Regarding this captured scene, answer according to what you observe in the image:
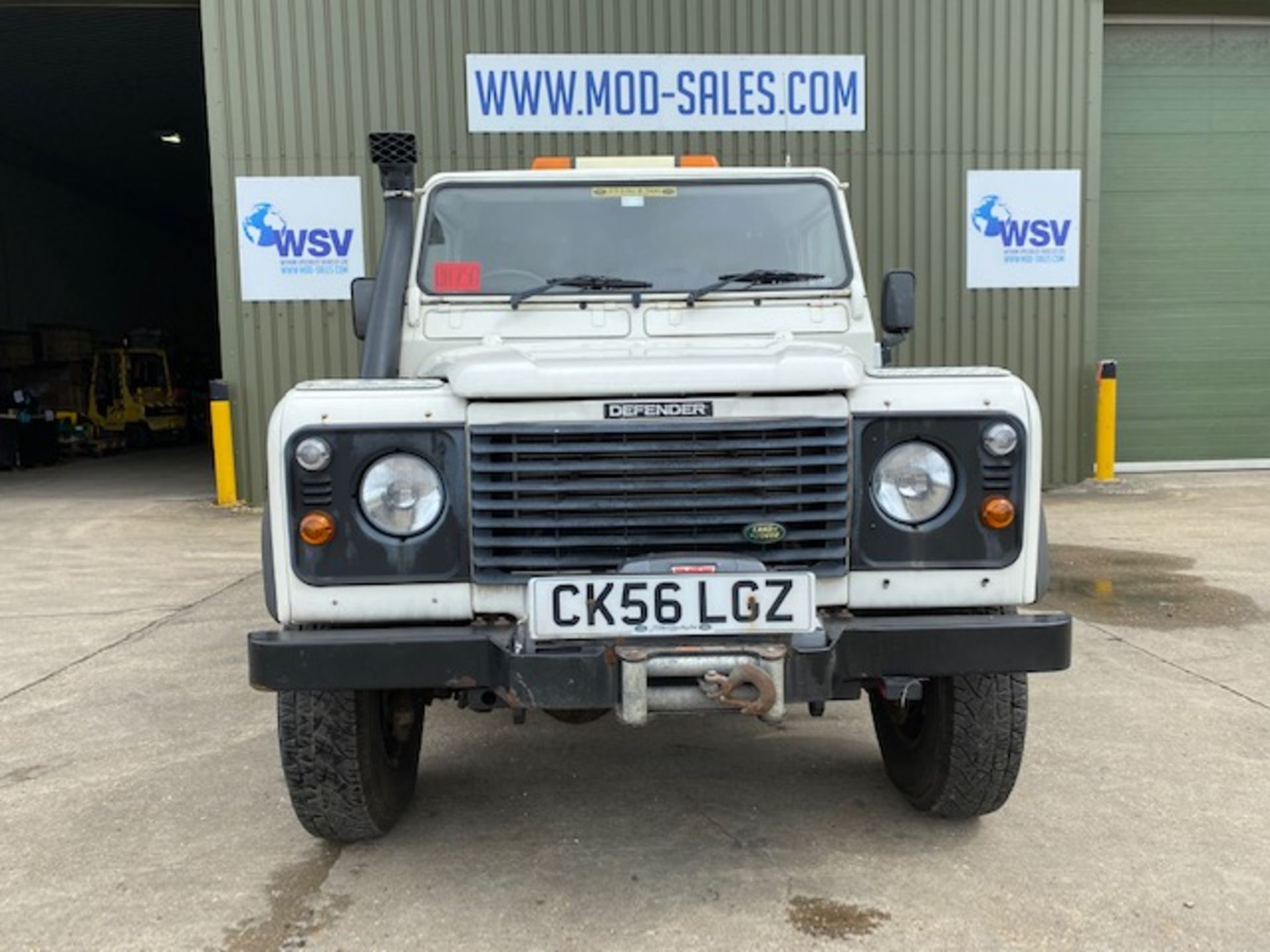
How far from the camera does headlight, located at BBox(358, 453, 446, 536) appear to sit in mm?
2555

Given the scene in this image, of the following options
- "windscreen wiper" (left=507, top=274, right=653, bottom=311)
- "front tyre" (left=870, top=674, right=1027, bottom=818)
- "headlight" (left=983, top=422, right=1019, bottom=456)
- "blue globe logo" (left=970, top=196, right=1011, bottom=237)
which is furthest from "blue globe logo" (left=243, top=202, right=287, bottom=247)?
"headlight" (left=983, top=422, right=1019, bottom=456)

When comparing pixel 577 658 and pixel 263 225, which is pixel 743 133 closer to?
pixel 263 225

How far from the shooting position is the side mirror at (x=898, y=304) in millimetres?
3922

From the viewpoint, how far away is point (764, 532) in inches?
101

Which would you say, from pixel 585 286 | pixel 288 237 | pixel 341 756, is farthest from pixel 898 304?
pixel 288 237

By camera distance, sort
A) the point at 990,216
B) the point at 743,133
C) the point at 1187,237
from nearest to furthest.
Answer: the point at 743,133 → the point at 990,216 → the point at 1187,237

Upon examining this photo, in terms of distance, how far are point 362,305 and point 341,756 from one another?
1.84m

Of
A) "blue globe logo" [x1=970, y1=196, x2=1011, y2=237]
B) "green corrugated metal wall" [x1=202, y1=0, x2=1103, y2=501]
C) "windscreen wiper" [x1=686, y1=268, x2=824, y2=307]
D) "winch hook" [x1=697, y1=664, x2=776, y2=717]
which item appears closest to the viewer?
"winch hook" [x1=697, y1=664, x2=776, y2=717]

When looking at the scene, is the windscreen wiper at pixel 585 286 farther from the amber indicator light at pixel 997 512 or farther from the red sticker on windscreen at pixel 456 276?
the amber indicator light at pixel 997 512

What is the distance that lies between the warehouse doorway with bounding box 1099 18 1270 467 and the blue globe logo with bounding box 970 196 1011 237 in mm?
1721

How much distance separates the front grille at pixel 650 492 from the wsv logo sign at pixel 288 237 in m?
7.93

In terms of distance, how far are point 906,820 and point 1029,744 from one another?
906mm

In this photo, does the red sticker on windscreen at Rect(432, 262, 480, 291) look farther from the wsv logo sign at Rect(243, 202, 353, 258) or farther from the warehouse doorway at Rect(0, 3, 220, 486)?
the warehouse doorway at Rect(0, 3, 220, 486)

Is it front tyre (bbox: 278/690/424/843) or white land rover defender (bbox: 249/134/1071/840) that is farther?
front tyre (bbox: 278/690/424/843)
